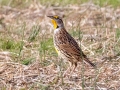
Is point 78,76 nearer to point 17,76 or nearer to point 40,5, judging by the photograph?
point 17,76

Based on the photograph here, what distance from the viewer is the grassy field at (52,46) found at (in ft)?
27.3

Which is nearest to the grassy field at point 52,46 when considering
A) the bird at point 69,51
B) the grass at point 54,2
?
the grass at point 54,2

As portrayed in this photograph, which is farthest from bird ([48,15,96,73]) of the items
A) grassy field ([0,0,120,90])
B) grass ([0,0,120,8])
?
grass ([0,0,120,8])

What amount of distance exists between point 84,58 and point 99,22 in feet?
14.5

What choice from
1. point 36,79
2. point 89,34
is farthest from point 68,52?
point 89,34

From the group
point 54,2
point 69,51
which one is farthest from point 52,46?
point 54,2

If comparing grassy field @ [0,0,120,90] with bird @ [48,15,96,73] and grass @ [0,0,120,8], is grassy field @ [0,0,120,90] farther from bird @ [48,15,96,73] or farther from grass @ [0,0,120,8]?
bird @ [48,15,96,73]

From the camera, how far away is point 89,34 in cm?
1167

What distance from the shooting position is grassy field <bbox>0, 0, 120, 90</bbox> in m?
8.34

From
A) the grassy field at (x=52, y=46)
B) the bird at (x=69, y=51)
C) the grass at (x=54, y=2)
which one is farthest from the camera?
the grass at (x=54, y=2)

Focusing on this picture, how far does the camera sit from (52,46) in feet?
34.4

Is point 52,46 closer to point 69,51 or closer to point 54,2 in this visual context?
point 69,51

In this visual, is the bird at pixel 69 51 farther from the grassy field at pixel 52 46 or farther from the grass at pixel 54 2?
the grass at pixel 54 2

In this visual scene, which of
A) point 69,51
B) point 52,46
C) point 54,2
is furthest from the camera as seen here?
point 54,2
